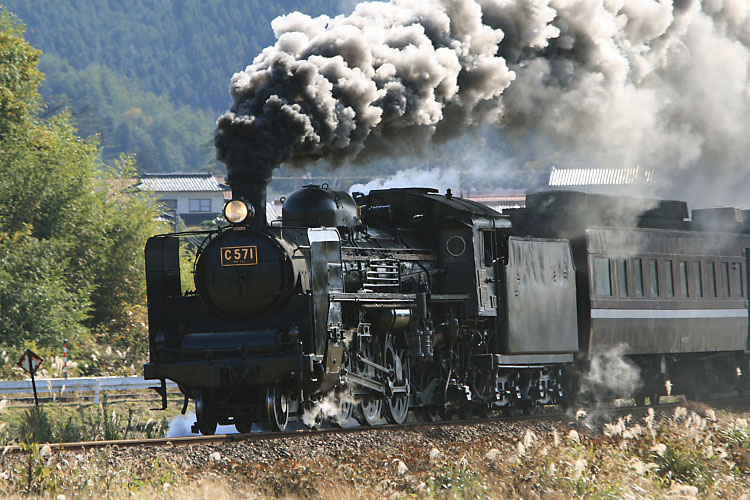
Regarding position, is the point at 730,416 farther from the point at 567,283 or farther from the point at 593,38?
the point at 593,38

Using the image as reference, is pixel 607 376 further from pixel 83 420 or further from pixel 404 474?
pixel 404 474

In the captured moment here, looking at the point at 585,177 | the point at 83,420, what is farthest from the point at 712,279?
the point at 585,177

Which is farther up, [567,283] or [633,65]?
[633,65]

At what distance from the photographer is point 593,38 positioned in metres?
22.1

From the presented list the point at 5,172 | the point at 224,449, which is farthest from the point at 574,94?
the point at 5,172

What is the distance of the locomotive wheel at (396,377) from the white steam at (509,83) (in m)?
3.24

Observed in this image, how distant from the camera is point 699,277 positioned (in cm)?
2322

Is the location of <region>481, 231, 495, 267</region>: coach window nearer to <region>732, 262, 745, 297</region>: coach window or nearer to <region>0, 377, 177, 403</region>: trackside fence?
<region>732, 262, 745, 297</region>: coach window

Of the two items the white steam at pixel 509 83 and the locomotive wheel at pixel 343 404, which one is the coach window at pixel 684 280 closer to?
the white steam at pixel 509 83

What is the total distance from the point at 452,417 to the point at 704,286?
24.4ft

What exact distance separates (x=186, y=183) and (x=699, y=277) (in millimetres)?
93690

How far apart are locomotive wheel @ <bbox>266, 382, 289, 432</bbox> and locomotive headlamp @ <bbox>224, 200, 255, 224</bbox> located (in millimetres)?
2256

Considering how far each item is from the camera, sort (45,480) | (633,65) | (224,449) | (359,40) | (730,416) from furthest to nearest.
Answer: (633,65)
(730,416)
(359,40)
(224,449)
(45,480)

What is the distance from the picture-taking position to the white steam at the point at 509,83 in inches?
669
